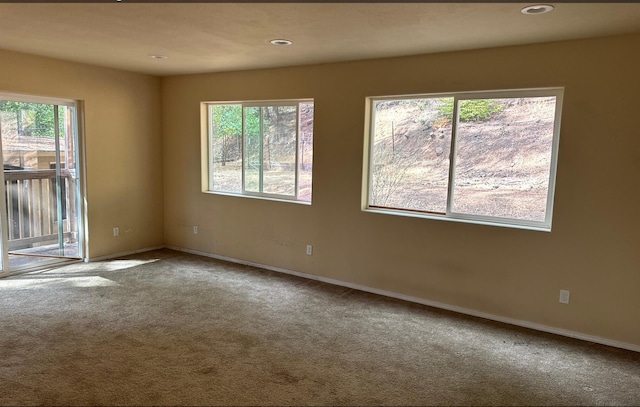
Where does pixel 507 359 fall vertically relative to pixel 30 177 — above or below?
below

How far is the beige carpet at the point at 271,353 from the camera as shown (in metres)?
2.44

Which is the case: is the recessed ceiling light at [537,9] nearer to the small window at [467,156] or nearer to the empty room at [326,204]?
the empty room at [326,204]

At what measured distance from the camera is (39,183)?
4633mm

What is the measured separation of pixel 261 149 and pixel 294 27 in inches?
85.7

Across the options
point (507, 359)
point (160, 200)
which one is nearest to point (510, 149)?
point (507, 359)

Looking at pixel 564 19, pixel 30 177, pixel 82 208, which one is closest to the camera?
pixel 564 19

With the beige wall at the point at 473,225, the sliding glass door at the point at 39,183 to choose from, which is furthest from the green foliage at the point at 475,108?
the sliding glass door at the point at 39,183

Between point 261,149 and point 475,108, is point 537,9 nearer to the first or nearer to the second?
point 475,108

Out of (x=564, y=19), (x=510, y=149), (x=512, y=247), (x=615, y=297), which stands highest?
(x=564, y=19)

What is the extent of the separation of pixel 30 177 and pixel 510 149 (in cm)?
496

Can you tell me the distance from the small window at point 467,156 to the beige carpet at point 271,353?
3.20 feet

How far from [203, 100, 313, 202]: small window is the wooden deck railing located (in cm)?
164

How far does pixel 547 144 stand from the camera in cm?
337

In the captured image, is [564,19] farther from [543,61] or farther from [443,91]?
[443,91]
